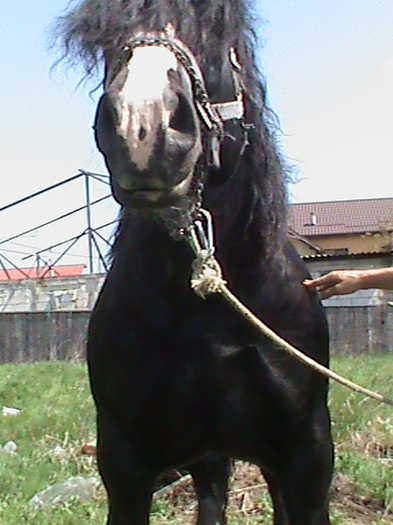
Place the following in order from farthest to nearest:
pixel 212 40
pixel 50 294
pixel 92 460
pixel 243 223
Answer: pixel 50 294
pixel 92 460
pixel 243 223
pixel 212 40

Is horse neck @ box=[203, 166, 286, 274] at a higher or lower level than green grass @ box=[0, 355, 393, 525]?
higher

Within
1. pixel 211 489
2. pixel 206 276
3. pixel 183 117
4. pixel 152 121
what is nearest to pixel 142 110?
pixel 152 121

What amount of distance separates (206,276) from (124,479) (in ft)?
2.73

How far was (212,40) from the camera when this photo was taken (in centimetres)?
225

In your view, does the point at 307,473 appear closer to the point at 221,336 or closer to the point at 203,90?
the point at 221,336

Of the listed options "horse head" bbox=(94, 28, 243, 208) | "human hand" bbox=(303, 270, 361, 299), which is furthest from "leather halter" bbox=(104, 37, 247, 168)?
"human hand" bbox=(303, 270, 361, 299)

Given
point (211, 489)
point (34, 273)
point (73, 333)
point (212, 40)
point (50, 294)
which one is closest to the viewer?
point (212, 40)

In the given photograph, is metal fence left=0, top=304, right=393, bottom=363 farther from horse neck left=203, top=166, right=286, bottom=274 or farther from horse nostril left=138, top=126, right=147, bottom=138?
horse nostril left=138, top=126, right=147, bottom=138

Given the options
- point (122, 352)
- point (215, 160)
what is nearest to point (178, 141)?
point (215, 160)

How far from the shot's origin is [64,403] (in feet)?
26.7

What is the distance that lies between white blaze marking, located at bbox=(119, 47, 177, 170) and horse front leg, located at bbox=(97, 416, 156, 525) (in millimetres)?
1194

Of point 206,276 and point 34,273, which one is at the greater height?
point 34,273

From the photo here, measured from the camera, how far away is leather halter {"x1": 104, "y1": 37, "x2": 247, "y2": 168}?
2.05m

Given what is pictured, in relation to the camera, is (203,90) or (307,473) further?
(307,473)
